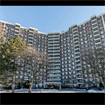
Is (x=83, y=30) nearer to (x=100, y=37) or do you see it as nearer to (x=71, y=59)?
(x=100, y=37)

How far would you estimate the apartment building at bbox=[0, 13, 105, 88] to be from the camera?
145ft

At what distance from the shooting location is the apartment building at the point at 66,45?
145ft

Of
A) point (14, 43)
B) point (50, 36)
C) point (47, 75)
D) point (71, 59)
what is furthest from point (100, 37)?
point (14, 43)

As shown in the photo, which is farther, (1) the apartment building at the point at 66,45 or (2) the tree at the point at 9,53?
(1) the apartment building at the point at 66,45

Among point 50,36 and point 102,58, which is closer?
point 102,58

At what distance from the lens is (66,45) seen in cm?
5438

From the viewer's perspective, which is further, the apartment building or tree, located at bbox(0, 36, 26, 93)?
the apartment building

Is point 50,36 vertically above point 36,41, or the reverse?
point 50,36

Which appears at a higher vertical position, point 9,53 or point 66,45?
point 66,45

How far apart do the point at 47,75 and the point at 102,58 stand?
33884mm

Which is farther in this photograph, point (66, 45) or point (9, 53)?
Answer: point (66, 45)
